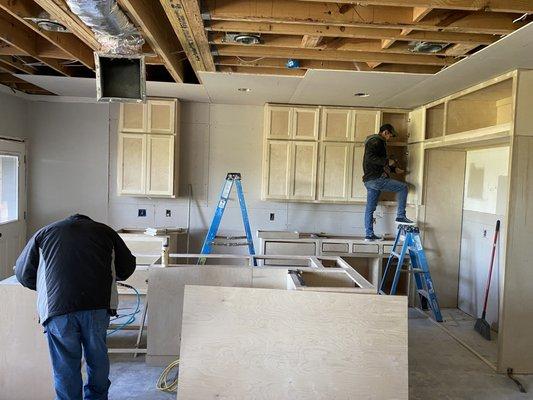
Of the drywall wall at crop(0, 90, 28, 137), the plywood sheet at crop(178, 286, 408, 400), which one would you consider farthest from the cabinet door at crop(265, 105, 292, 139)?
the drywall wall at crop(0, 90, 28, 137)

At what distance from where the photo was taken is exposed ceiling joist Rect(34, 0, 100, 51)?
2231 mm

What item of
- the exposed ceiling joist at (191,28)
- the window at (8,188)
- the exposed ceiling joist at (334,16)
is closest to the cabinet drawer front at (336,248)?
the exposed ceiling joist at (191,28)

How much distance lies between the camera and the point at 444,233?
476cm

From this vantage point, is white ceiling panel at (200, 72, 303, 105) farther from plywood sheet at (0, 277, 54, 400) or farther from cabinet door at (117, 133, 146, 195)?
plywood sheet at (0, 277, 54, 400)

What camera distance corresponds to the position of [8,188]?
470 cm

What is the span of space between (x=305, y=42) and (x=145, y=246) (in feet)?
9.66

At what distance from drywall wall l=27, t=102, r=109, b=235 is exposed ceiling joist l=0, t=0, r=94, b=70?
1592mm

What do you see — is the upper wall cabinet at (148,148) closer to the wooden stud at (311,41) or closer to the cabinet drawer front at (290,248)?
the cabinet drawer front at (290,248)

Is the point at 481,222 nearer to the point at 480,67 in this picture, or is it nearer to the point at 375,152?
the point at 375,152

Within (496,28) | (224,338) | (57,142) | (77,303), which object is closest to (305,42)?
(496,28)

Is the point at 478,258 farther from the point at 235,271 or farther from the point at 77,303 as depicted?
the point at 77,303

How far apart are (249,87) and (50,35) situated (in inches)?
74.0

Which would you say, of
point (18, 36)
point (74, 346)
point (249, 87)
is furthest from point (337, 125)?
point (74, 346)

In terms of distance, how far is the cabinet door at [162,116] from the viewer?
470 cm
